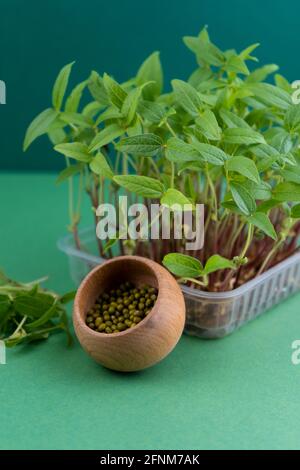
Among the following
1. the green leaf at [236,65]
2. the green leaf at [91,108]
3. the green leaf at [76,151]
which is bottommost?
the green leaf at [76,151]

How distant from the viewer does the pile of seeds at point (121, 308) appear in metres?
1.05

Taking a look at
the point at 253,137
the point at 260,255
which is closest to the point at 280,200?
the point at 253,137

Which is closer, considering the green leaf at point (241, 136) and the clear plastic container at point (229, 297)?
the green leaf at point (241, 136)

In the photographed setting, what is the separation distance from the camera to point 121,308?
3.57 ft

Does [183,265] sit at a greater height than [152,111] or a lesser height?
lesser

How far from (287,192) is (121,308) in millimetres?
295

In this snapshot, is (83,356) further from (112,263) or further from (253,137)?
(253,137)

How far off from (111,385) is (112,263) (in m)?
0.19

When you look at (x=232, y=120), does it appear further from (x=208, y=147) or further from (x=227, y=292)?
(x=227, y=292)

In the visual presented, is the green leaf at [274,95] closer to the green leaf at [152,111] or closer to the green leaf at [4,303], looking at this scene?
the green leaf at [152,111]

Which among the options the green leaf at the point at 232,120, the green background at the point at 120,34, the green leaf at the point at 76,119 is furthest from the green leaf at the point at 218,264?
the green background at the point at 120,34

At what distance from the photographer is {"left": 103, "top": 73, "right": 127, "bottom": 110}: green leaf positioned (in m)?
1.10

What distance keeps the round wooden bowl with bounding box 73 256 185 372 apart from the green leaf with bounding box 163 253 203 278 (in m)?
0.02

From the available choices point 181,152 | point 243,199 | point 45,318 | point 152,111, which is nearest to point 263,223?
point 243,199
